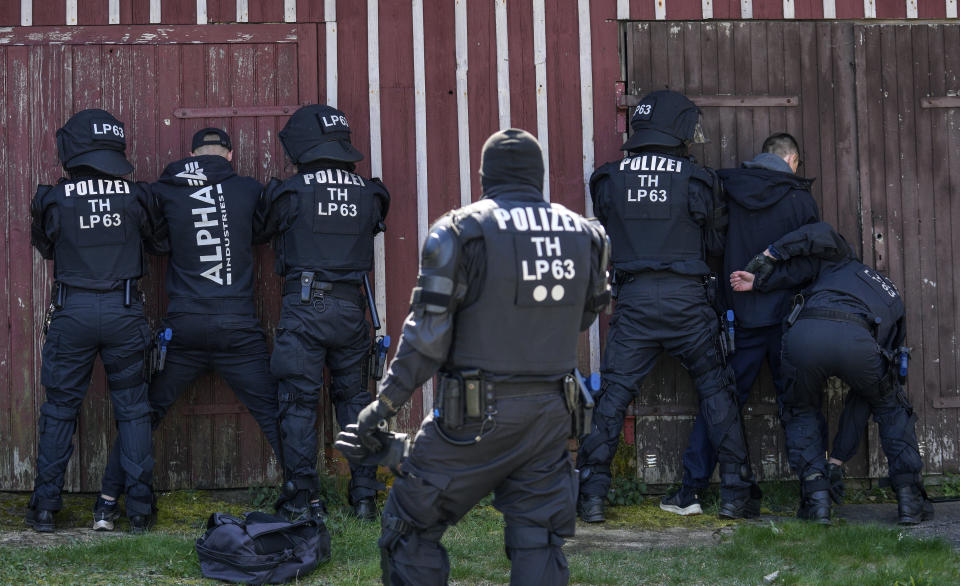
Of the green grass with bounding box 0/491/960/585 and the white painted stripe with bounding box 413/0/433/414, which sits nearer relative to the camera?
the green grass with bounding box 0/491/960/585

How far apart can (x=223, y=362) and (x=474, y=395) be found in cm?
322

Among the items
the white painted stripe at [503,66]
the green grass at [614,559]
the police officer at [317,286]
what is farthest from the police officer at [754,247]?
the police officer at [317,286]

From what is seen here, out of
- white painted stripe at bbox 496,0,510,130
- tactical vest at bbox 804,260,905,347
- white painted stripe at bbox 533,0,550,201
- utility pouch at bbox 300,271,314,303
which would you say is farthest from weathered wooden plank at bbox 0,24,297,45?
tactical vest at bbox 804,260,905,347

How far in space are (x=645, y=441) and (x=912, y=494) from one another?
5.60 ft

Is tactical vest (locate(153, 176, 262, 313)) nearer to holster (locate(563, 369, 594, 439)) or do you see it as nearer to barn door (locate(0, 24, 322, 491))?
barn door (locate(0, 24, 322, 491))

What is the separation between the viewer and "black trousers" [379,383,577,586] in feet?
14.4

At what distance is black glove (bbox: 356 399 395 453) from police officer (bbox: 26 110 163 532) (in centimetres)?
279

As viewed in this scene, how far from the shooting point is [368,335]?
7.23 m

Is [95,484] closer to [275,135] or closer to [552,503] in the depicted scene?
[275,135]

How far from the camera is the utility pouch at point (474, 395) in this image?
4.36 meters

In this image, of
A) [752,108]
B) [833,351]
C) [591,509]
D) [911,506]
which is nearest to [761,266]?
[833,351]

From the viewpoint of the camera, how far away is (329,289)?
6977 mm

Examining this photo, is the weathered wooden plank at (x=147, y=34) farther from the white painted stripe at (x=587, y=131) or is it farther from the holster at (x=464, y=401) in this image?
the holster at (x=464, y=401)

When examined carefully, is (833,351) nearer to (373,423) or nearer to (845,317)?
(845,317)
